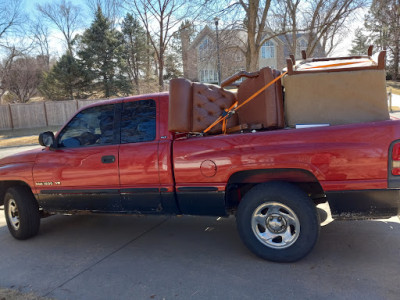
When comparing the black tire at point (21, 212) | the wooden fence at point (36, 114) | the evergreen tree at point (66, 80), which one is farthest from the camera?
the evergreen tree at point (66, 80)

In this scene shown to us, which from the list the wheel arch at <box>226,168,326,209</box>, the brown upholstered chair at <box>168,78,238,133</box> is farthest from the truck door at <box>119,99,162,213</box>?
the wheel arch at <box>226,168,326,209</box>

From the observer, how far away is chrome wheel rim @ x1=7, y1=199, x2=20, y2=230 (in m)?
4.79

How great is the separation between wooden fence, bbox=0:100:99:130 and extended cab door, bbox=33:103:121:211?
23.7 meters

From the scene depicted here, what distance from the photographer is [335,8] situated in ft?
63.6

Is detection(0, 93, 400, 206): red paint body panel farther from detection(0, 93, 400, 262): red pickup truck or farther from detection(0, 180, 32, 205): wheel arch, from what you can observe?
detection(0, 180, 32, 205): wheel arch

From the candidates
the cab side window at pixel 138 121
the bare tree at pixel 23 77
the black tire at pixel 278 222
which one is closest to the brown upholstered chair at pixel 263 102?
the black tire at pixel 278 222

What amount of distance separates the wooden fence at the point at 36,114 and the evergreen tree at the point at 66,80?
17.2ft

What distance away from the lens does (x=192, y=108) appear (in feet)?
12.5

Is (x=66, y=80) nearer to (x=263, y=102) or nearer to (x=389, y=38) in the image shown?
(x=263, y=102)

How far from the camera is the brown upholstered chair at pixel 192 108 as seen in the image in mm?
3742

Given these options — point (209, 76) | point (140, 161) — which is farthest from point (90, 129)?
point (209, 76)

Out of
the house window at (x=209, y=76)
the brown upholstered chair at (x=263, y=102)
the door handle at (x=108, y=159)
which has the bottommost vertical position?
the door handle at (x=108, y=159)

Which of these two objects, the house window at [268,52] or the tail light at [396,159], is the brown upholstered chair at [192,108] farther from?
the house window at [268,52]

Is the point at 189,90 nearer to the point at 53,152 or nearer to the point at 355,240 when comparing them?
the point at 53,152
